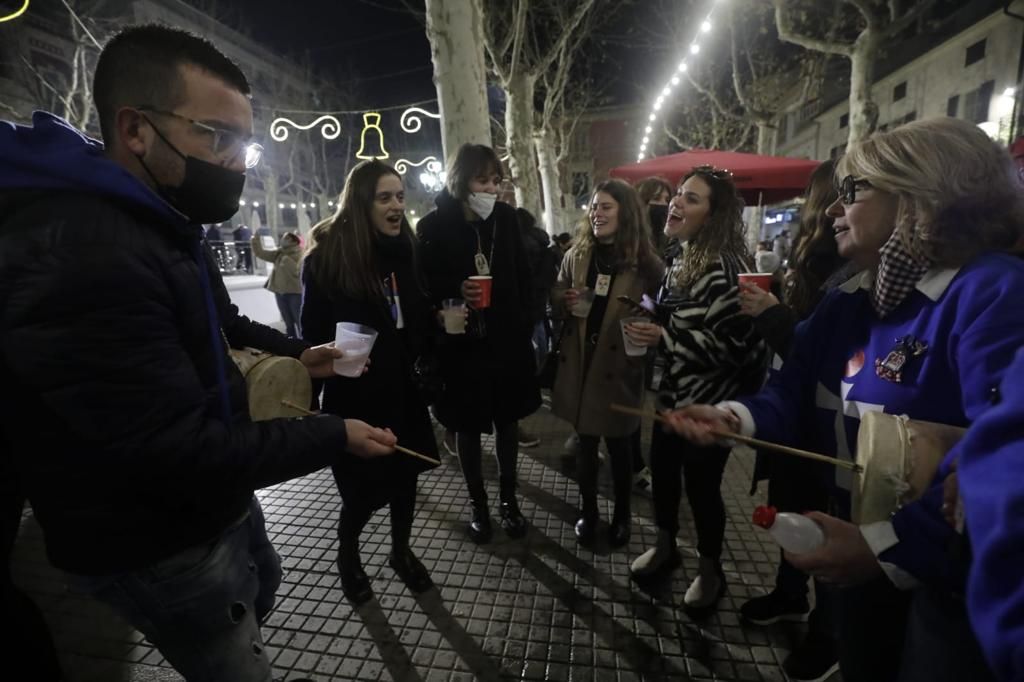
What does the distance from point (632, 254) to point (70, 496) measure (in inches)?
112

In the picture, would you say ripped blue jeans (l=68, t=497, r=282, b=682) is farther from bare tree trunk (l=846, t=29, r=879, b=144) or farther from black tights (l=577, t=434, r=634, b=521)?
bare tree trunk (l=846, t=29, r=879, b=144)

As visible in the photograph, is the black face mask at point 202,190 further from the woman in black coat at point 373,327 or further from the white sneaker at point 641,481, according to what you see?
the white sneaker at point 641,481

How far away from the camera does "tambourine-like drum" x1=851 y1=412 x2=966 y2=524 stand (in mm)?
1184

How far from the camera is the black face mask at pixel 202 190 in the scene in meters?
1.45

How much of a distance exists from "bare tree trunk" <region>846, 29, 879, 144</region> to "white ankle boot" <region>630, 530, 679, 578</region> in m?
9.57

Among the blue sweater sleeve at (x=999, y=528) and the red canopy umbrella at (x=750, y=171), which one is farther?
the red canopy umbrella at (x=750, y=171)

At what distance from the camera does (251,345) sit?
2.16 meters

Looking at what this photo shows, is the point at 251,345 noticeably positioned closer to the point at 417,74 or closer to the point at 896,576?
the point at 896,576

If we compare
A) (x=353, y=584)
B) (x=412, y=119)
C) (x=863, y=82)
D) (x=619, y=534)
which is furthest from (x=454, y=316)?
(x=863, y=82)

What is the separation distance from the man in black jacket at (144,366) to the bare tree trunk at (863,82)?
11.1m

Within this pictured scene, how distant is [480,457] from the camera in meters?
3.46

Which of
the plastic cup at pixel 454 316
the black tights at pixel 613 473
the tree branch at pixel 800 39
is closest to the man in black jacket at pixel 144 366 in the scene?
the plastic cup at pixel 454 316

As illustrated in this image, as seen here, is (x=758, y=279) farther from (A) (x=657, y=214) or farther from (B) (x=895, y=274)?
(A) (x=657, y=214)

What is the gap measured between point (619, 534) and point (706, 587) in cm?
70
